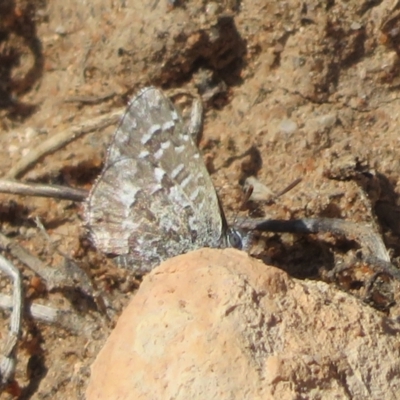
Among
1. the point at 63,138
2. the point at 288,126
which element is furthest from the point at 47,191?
the point at 288,126

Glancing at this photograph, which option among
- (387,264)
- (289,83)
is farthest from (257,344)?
(289,83)

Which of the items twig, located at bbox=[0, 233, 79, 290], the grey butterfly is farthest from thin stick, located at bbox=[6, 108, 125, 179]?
the grey butterfly

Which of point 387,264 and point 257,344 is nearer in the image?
point 257,344

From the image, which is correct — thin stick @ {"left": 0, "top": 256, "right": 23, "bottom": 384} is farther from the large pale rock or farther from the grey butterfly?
the large pale rock

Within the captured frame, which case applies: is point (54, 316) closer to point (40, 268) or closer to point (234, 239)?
point (40, 268)

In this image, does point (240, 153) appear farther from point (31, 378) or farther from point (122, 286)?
point (31, 378)

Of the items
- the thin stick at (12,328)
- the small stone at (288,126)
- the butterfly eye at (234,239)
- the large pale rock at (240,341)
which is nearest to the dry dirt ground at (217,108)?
the small stone at (288,126)
